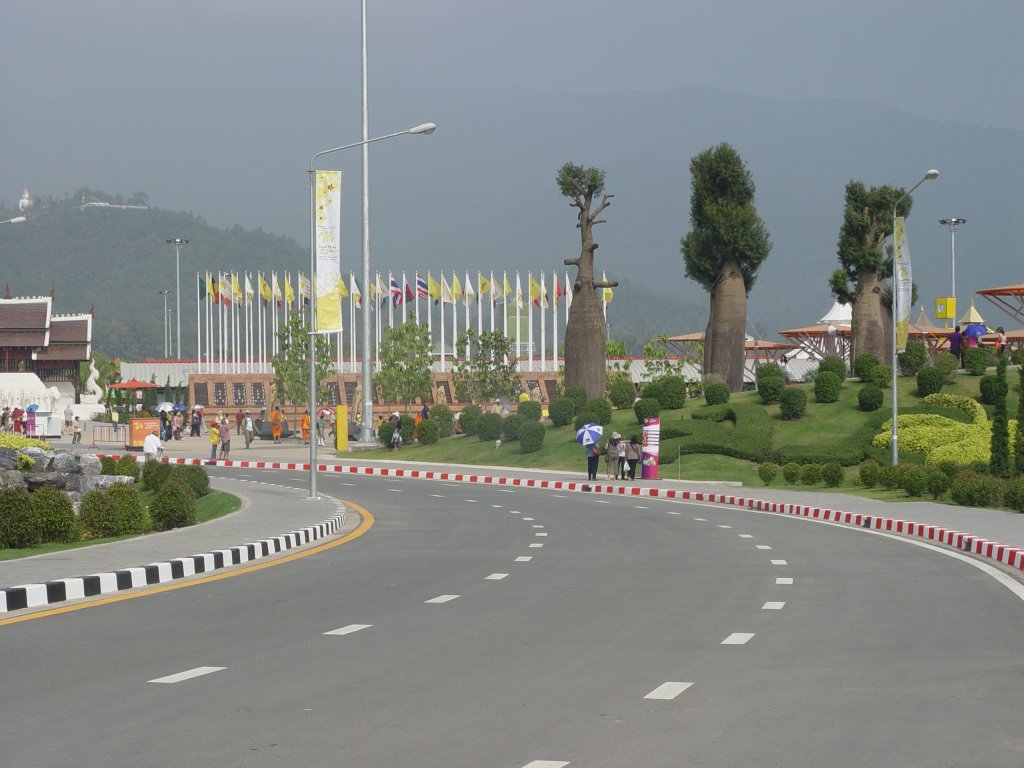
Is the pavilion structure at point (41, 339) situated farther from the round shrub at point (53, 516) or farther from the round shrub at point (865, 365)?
the round shrub at point (53, 516)

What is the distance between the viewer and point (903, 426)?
43.0 meters

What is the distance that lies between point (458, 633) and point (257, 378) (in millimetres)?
84814

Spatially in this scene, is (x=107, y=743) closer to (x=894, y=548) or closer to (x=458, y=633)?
(x=458, y=633)

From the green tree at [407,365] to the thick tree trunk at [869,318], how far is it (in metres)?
23.2

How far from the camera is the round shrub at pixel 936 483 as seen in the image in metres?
31.3

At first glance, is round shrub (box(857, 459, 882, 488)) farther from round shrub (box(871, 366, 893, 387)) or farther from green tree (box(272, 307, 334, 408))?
green tree (box(272, 307, 334, 408))

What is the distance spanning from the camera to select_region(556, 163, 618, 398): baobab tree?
174 feet

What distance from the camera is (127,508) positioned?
892 inches

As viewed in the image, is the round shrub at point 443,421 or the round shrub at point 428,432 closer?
the round shrub at point 428,432

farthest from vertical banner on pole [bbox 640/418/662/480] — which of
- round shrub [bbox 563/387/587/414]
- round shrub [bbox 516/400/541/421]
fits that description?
round shrub [bbox 516/400/541/421]

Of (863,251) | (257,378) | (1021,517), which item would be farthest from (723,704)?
(257,378)

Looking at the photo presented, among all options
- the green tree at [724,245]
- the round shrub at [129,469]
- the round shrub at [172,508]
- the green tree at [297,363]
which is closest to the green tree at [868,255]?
the green tree at [724,245]

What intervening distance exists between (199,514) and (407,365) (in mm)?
39641

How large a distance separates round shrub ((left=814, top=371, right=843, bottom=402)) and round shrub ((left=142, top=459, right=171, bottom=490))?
22.7 meters
